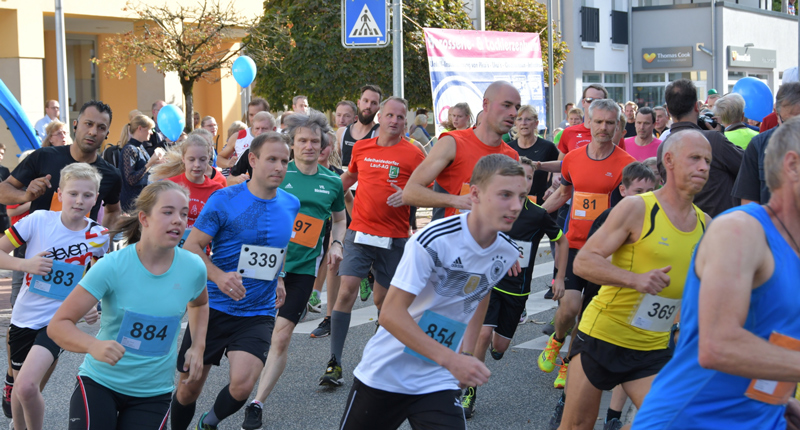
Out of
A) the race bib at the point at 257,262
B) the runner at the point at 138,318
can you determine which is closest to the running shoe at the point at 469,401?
the race bib at the point at 257,262

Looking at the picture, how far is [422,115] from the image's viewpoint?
15938mm

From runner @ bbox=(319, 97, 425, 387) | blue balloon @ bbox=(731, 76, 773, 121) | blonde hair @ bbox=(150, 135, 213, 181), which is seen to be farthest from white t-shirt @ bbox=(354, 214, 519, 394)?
blue balloon @ bbox=(731, 76, 773, 121)

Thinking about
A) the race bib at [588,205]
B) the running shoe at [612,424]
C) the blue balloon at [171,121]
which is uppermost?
the blue balloon at [171,121]

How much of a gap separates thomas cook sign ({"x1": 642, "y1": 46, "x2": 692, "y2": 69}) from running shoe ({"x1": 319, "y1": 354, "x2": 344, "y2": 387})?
34793mm

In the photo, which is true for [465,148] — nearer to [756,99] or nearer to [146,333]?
[146,333]

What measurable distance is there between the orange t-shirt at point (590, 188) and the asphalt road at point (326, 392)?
1.09 meters

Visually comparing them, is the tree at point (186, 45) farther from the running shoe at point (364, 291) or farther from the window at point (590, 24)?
the window at point (590, 24)

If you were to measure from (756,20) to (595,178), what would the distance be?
38552 millimetres

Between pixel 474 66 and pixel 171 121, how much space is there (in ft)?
15.5

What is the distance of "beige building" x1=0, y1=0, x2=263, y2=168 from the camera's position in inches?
762

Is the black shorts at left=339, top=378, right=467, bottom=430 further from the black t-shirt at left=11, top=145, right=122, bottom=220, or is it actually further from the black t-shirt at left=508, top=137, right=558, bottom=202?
the black t-shirt at left=508, top=137, right=558, bottom=202

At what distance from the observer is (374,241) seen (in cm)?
621

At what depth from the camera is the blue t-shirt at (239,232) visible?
4.51 m

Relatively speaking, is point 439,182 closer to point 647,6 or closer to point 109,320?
point 109,320
